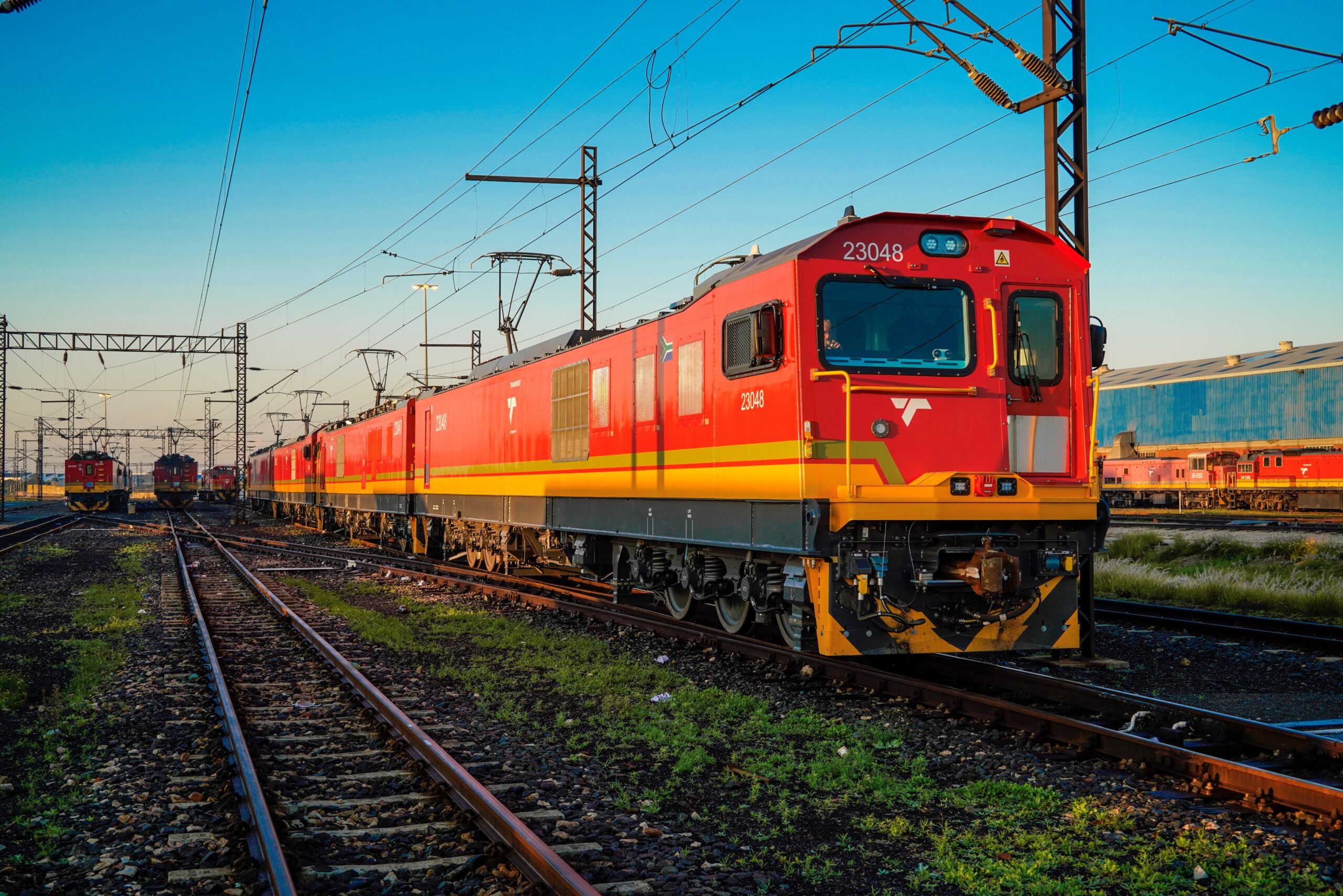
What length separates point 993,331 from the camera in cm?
892

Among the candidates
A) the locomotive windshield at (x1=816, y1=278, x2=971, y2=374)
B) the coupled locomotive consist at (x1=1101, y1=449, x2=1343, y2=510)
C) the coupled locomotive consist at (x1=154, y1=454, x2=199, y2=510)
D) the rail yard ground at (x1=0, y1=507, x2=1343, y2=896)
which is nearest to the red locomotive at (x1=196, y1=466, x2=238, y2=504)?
the coupled locomotive consist at (x1=154, y1=454, x2=199, y2=510)

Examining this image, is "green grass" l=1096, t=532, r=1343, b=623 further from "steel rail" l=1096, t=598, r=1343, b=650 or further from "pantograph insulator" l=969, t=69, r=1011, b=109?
"pantograph insulator" l=969, t=69, r=1011, b=109

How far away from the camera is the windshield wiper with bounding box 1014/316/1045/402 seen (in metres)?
9.05

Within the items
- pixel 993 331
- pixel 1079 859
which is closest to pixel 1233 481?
pixel 993 331

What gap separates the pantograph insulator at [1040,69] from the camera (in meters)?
11.2

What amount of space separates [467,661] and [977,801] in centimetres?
615

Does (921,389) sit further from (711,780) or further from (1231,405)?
(1231,405)

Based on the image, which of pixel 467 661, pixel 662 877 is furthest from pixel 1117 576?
pixel 662 877

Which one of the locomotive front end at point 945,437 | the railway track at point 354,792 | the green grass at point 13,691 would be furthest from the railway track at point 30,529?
the locomotive front end at point 945,437

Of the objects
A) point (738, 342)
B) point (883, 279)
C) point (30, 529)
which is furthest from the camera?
point (30, 529)

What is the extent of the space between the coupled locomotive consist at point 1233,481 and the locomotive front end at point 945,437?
3303cm

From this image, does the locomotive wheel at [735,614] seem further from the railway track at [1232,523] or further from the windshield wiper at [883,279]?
the railway track at [1232,523]

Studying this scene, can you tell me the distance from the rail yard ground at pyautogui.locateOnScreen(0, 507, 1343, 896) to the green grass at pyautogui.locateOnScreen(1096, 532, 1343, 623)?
4.16 metres

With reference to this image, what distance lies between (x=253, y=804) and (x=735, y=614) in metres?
6.28
